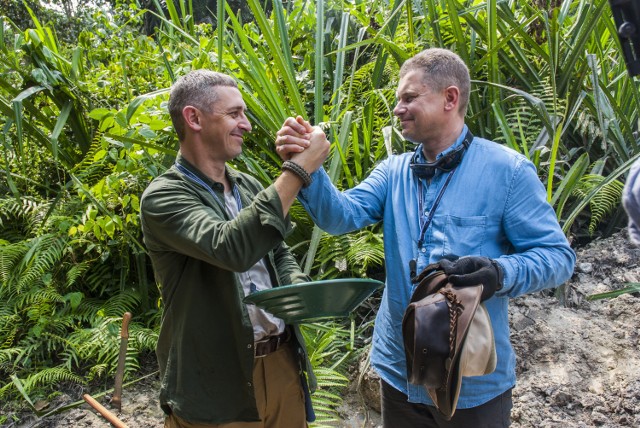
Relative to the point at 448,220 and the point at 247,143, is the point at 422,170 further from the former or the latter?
the point at 247,143

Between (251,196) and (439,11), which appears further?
(439,11)

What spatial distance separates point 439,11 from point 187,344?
318 cm

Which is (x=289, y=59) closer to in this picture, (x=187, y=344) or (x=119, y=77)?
(x=119, y=77)

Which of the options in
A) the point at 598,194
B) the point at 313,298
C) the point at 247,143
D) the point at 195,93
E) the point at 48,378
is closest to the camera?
the point at 313,298

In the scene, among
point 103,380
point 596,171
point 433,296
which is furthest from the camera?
point 596,171

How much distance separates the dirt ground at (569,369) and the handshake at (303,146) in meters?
1.62

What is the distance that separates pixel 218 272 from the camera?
2.21 metres

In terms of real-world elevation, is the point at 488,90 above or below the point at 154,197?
below

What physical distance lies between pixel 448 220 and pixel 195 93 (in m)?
0.94

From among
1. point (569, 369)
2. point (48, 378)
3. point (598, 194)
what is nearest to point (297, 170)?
point (569, 369)

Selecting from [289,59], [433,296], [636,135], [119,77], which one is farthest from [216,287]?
[636,135]

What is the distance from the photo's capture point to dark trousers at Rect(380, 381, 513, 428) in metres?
2.23

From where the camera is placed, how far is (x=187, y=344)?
223 cm

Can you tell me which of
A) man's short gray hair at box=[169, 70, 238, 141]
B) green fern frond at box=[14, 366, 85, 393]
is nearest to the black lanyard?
man's short gray hair at box=[169, 70, 238, 141]
